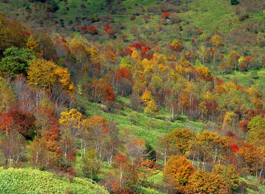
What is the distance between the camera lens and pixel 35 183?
30016 mm

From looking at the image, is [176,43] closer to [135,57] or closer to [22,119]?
[135,57]

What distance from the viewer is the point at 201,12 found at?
19638 cm

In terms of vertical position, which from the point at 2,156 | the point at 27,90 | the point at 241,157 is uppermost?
the point at 27,90

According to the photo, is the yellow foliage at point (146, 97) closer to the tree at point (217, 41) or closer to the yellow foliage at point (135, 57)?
the yellow foliage at point (135, 57)

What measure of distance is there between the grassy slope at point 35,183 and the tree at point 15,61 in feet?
116

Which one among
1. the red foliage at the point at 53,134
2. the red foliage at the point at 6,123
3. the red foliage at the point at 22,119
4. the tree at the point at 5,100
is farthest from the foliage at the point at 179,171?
the tree at the point at 5,100

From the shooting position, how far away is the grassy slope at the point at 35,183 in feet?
94.4

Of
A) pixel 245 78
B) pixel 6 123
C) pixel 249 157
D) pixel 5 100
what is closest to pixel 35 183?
pixel 6 123

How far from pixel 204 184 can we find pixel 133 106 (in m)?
46.1

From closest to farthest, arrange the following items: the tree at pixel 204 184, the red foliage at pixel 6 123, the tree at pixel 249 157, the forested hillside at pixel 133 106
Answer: the forested hillside at pixel 133 106 < the red foliage at pixel 6 123 < the tree at pixel 204 184 < the tree at pixel 249 157

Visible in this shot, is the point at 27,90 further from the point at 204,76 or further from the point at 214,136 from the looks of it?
the point at 204,76

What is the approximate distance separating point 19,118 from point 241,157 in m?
56.2

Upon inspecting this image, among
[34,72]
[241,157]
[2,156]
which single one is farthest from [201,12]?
[2,156]

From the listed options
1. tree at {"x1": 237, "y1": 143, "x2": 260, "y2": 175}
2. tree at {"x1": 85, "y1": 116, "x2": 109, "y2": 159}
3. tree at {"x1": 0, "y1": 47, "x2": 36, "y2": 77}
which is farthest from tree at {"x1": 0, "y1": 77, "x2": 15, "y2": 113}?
tree at {"x1": 237, "y1": 143, "x2": 260, "y2": 175}
